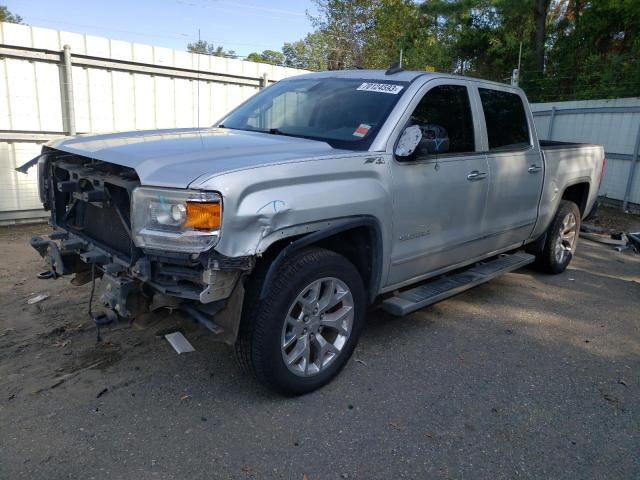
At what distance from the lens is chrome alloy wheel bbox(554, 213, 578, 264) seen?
597 cm

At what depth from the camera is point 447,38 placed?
65.8ft

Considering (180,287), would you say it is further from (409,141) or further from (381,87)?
(381,87)

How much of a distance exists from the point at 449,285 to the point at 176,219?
2.50m

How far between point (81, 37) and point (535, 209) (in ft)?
22.1

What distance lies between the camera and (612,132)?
10820mm

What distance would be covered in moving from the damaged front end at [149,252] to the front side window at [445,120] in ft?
5.55

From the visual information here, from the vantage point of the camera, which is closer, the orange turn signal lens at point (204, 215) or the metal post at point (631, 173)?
the orange turn signal lens at point (204, 215)

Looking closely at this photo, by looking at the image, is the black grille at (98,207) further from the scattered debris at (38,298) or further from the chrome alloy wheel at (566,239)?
the chrome alloy wheel at (566,239)

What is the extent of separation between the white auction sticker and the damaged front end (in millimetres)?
1869

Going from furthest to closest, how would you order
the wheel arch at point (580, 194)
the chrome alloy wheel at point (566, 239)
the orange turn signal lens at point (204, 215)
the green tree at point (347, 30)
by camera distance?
1. the green tree at point (347, 30)
2. the wheel arch at point (580, 194)
3. the chrome alloy wheel at point (566, 239)
4. the orange turn signal lens at point (204, 215)

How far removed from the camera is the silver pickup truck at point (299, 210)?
2.66 m

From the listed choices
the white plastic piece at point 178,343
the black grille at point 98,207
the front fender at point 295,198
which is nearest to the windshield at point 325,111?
the front fender at point 295,198

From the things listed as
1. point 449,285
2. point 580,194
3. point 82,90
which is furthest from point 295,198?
point 82,90

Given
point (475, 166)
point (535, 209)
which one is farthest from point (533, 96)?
point (475, 166)
